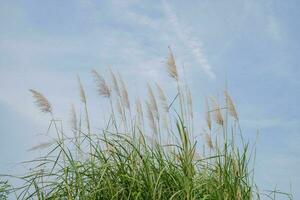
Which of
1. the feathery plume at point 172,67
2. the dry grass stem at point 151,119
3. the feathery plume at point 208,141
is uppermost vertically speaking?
the feathery plume at point 172,67

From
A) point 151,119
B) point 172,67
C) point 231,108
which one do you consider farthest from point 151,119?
point 231,108

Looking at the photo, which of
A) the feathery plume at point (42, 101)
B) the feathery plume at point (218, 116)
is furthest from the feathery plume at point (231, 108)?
the feathery plume at point (42, 101)

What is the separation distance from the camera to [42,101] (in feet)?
17.4

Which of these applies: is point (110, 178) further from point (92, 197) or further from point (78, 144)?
point (78, 144)

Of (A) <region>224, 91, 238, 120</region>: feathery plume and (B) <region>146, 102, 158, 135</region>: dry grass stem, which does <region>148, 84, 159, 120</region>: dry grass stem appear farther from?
A: (A) <region>224, 91, 238, 120</region>: feathery plume

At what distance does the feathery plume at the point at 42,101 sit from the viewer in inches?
208

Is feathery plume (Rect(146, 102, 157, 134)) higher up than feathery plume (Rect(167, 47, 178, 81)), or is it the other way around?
feathery plume (Rect(167, 47, 178, 81))

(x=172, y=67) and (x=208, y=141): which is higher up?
(x=172, y=67)

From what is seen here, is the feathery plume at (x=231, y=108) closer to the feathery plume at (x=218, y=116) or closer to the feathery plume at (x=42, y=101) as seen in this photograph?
the feathery plume at (x=218, y=116)

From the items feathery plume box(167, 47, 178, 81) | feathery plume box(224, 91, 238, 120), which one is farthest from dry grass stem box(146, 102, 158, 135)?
feathery plume box(224, 91, 238, 120)

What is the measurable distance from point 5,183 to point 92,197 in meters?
1.37

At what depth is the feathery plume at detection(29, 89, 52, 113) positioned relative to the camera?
208 inches

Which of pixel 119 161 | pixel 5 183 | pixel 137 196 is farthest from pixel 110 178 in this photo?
pixel 5 183

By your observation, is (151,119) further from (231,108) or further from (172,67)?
(231,108)
